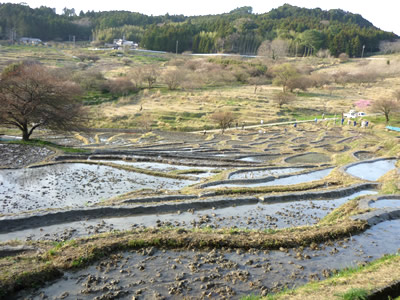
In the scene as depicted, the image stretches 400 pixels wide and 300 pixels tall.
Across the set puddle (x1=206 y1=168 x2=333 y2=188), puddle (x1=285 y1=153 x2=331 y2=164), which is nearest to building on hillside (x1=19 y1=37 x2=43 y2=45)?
puddle (x1=285 y1=153 x2=331 y2=164)

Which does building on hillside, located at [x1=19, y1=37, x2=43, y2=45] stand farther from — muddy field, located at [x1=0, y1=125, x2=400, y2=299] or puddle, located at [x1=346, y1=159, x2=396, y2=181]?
puddle, located at [x1=346, y1=159, x2=396, y2=181]

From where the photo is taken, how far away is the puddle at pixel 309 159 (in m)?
32.6

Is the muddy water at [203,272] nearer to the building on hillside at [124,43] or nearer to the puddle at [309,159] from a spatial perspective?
the puddle at [309,159]

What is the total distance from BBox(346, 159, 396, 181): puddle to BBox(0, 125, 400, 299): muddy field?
0.28 feet

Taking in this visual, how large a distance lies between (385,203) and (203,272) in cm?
1192

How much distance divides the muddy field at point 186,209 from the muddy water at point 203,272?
0.03 m

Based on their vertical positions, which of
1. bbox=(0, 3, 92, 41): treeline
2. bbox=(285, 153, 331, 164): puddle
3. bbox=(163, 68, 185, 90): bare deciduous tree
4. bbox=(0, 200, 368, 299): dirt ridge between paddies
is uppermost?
bbox=(0, 3, 92, 41): treeline

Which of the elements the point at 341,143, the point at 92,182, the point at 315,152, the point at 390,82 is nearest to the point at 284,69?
the point at 390,82

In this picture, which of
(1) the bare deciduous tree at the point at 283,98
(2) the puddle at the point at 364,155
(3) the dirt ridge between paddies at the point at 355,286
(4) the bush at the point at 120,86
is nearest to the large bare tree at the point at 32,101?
(2) the puddle at the point at 364,155

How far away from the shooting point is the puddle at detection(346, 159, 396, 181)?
81.6ft

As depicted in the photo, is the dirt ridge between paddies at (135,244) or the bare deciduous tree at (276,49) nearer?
the dirt ridge between paddies at (135,244)

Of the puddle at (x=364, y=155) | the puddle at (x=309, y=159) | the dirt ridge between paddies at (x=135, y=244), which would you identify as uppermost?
the dirt ridge between paddies at (x=135, y=244)

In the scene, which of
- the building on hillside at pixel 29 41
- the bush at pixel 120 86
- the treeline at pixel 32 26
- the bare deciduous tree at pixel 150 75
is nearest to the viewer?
the bush at pixel 120 86

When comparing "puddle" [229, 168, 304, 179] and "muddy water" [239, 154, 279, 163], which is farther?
"muddy water" [239, 154, 279, 163]
